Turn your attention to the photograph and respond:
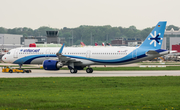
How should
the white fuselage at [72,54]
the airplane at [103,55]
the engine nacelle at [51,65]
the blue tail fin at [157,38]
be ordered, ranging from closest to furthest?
the engine nacelle at [51,65] < the airplane at [103,55] < the blue tail fin at [157,38] < the white fuselage at [72,54]

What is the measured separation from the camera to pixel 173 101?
57.2 ft

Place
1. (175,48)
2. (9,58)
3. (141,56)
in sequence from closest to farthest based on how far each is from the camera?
(141,56)
(9,58)
(175,48)

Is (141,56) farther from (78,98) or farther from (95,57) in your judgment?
(78,98)

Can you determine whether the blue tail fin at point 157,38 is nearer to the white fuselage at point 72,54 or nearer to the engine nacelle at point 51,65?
the white fuselage at point 72,54

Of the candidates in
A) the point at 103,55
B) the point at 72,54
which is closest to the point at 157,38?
→ the point at 103,55

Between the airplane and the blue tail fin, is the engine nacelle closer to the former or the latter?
the airplane

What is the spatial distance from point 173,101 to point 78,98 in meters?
5.84

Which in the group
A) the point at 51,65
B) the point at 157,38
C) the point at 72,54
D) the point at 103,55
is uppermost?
the point at 157,38

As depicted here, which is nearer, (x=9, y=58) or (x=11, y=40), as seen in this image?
(x=9, y=58)

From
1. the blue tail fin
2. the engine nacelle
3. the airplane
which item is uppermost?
the blue tail fin

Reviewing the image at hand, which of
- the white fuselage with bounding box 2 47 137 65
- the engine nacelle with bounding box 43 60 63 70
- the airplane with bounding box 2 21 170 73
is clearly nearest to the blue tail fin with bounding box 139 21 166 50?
the airplane with bounding box 2 21 170 73

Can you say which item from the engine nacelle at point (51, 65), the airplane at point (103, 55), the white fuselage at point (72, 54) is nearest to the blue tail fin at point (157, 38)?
the airplane at point (103, 55)

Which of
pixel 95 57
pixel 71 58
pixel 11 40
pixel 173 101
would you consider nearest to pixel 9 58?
pixel 71 58

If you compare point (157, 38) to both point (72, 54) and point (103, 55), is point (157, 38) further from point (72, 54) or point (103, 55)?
point (72, 54)
